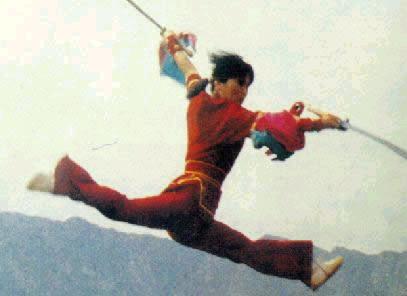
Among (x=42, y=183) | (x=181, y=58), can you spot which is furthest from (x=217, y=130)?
(x=42, y=183)

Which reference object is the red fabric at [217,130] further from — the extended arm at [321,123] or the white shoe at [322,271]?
the white shoe at [322,271]

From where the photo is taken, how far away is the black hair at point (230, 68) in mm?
2916

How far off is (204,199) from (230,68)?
2.12 ft

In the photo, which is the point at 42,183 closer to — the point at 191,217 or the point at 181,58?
the point at 191,217

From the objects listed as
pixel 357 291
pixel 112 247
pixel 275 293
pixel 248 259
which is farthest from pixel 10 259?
pixel 248 259

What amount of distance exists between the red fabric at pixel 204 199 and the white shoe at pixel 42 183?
2 cm

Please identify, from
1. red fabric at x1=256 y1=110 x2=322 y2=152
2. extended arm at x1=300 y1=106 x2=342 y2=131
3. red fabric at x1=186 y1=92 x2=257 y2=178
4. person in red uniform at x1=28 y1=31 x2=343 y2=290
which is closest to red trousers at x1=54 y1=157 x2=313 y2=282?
person in red uniform at x1=28 y1=31 x2=343 y2=290

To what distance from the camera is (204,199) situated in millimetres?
2723

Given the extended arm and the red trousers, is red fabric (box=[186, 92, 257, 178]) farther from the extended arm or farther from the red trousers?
the extended arm

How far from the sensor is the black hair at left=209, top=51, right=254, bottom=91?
2.92 m

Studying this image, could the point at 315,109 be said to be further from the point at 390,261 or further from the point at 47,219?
the point at 47,219

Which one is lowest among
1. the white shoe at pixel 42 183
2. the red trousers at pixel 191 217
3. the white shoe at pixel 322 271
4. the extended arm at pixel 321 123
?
the white shoe at pixel 322 271

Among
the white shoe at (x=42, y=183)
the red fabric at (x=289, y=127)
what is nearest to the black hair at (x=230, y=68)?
the red fabric at (x=289, y=127)

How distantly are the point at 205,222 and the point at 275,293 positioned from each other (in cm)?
5570
